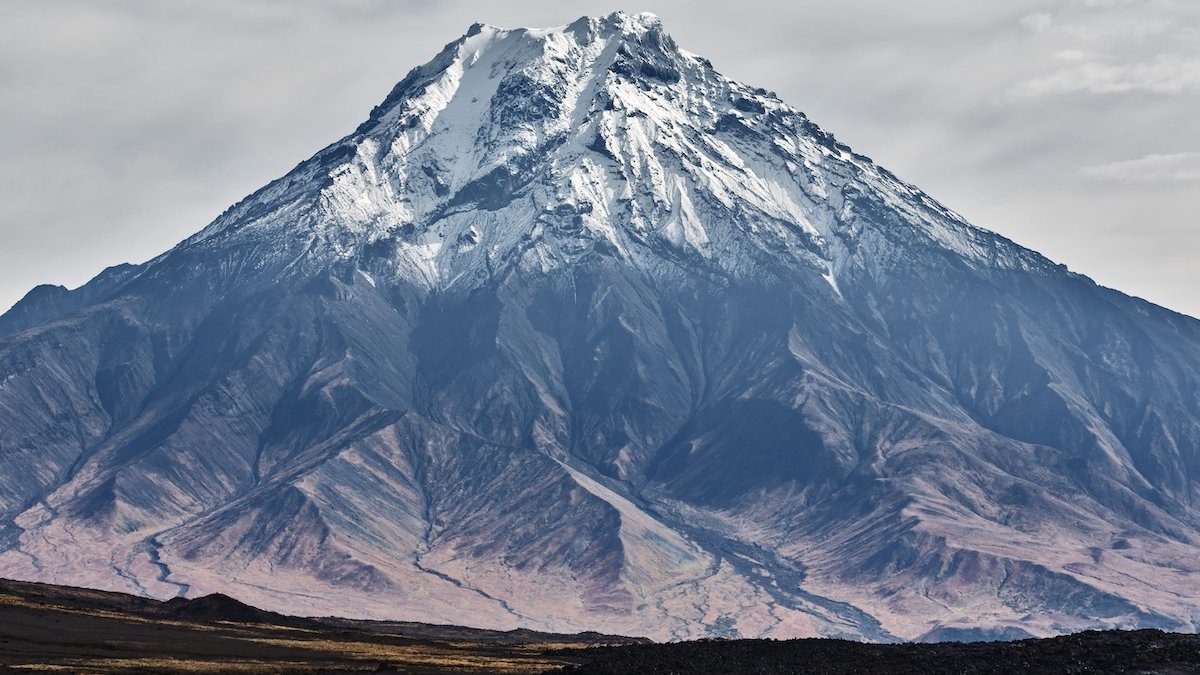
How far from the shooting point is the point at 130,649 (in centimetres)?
12425

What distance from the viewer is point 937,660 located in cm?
11219

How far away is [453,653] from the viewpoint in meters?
145

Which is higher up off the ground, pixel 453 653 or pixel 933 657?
pixel 933 657

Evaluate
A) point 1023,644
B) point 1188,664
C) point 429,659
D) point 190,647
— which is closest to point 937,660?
point 1023,644

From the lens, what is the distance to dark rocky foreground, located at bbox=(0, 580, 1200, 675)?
107 metres

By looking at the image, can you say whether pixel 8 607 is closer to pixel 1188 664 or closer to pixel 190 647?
pixel 190 647

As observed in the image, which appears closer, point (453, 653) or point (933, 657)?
point (933, 657)

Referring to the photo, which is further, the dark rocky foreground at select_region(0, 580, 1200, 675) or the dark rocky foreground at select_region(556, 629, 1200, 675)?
the dark rocky foreground at select_region(0, 580, 1200, 675)

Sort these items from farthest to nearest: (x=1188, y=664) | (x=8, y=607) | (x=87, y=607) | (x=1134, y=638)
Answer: (x=87, y=607), (x=8, y=607), (x=1134, y=638), (x=1188, y=664)

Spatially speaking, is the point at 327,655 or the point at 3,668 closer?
the point at 3,668

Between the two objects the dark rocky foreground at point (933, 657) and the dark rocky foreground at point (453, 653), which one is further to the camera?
the dark rocky foreground at point (453, 653)

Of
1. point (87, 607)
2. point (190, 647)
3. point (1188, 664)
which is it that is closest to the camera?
point (1188, 664)

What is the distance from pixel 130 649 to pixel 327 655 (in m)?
17.4

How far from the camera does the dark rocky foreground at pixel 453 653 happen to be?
350 feet
